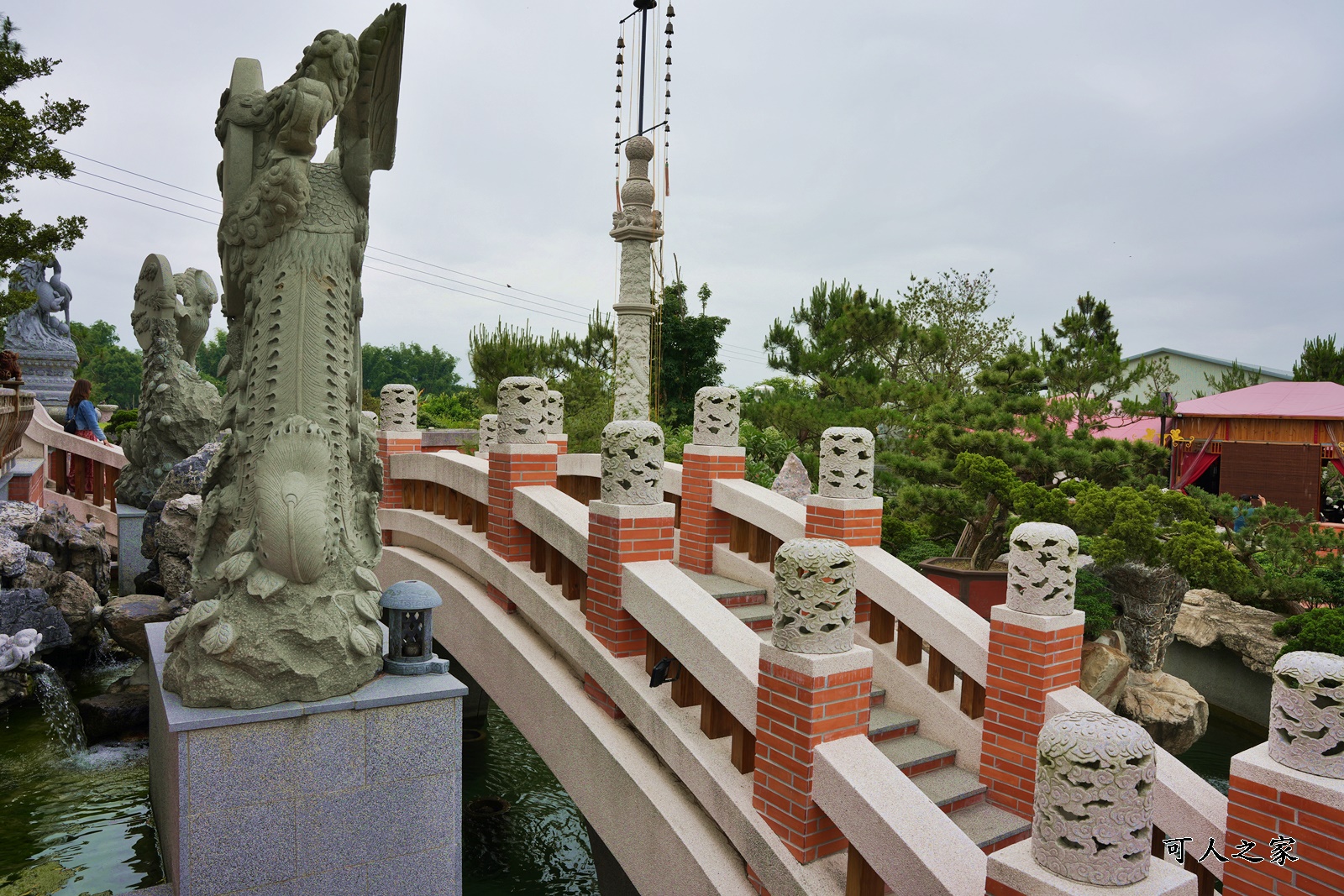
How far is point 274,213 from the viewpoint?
4484 mm

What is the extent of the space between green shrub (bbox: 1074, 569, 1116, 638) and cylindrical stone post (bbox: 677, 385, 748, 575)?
4.75 metres

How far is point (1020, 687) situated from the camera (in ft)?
16.0

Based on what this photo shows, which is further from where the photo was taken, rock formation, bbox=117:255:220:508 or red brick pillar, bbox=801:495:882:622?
rock formation, bbox=117:255:220:508

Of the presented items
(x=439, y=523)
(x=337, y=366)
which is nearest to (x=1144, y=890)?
(x=337, y=366)

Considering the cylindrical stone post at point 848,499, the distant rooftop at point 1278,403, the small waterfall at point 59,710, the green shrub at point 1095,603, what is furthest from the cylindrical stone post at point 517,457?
the distant rooftop at point 1278,403

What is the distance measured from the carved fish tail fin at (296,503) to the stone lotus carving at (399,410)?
3946mm

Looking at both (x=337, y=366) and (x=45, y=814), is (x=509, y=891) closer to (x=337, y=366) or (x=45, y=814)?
(x=45, y=814)

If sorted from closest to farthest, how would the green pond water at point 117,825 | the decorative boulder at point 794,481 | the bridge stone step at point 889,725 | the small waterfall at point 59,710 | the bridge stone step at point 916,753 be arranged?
the bridge stone step at point 916,753
the bridge stone step at point 889,725
the green pond water at point 117,825
the small waterfall at point 59,710
the decorative boulder at point 794,481

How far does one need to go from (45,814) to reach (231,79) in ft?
17.9

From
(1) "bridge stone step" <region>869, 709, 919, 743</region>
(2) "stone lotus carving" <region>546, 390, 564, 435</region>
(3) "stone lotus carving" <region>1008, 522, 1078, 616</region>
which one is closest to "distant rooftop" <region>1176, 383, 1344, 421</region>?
(2) "stone lotus carving" <region>546, 390, 564, 435</region>

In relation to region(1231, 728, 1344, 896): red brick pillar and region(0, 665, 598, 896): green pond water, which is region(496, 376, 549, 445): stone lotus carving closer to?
region(0, 665, 598, 896): green pond water

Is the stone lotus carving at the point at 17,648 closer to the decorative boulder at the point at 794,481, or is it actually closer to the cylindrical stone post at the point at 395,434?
the cylindrical stone post at the point at 395,434

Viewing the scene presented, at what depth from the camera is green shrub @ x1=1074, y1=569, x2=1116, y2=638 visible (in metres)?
9.50

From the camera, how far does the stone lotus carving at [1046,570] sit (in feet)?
16.0
